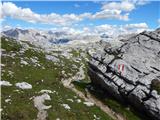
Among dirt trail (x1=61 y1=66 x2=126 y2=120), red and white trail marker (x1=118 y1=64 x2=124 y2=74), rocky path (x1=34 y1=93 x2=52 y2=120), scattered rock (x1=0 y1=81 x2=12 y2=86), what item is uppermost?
red and white trail marker (x1=118 y1=64 x2=124 y2=74)

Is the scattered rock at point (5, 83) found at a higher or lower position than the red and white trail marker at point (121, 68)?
lower

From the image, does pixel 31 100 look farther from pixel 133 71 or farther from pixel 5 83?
pixel 133 71

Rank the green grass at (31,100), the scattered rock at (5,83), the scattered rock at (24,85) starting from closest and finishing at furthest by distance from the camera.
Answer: the green grass at (31,100)
the scattered rock at (5,83)
the scattered rock at (24,85)

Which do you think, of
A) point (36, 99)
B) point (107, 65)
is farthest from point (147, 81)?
point (36, 99)

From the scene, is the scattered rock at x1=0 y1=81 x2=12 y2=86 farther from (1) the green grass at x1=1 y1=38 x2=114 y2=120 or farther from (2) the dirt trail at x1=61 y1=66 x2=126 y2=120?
(2) the dirt trail at x1=61 y1=66 x2=126 y2=120

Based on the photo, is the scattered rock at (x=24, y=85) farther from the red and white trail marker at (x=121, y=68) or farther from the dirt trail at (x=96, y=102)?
the red and white trail marker at (x=121, y=68)

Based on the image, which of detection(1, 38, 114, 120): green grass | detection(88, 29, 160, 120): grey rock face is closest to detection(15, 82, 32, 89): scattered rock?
detection(1, 38, 114, 120): green grass

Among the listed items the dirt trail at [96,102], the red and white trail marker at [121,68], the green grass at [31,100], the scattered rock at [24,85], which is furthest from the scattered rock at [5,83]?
the red and white trail marker at [121,68]

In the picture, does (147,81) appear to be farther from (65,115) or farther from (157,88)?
(65,115)
